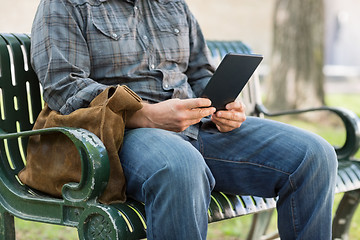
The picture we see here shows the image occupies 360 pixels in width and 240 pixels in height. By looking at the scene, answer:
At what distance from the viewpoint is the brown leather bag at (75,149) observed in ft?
7.16

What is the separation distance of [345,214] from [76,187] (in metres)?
1.82

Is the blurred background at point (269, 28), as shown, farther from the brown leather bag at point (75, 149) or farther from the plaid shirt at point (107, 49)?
the brown leather bag at point (75, 149)

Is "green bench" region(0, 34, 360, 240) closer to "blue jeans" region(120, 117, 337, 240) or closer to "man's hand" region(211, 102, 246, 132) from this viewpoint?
"blue jeans" region(120, 117, 337, 240)

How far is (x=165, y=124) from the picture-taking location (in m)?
2.39

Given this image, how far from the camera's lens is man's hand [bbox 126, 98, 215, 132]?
232 cm

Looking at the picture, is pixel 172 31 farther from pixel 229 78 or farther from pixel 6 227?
pixel 6 227

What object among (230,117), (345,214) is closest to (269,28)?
(345,214)

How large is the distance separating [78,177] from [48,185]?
0.23m

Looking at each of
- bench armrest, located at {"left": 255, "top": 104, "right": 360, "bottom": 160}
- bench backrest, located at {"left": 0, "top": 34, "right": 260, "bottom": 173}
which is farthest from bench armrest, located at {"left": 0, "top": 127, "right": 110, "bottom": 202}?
bench armrest, located at {"left": 255, "top": 104, "right": 360, "bottom": 160}

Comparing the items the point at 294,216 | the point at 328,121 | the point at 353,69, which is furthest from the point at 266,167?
the point at 353,69

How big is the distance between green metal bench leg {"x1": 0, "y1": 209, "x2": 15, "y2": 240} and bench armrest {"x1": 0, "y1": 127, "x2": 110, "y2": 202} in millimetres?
552

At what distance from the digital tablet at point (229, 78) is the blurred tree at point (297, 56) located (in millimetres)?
6081

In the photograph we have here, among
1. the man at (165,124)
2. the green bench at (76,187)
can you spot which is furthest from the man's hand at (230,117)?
the green bench at (76,187)

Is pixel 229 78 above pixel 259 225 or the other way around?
above
